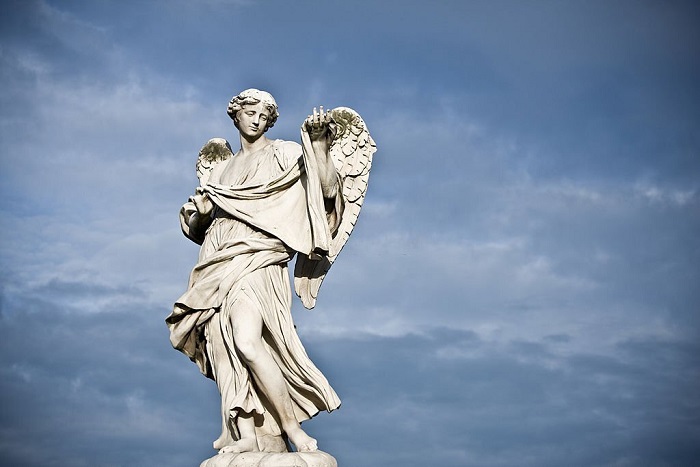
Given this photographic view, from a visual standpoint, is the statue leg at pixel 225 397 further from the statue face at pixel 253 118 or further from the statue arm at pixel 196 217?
the statue face at pixel 253 118

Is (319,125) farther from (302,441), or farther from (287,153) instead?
(302,441)

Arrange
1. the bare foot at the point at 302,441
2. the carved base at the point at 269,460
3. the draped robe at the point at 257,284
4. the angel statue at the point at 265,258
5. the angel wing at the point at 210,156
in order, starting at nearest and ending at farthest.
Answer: the carved base at the point at 269,460 → the bare foot at the point at 302,441 → the angel statue at the point at 265,258 → the draped robe at the point at 257,284 → the angel wing at the point at 210,156

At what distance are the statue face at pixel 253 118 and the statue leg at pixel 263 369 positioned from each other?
2.07 m

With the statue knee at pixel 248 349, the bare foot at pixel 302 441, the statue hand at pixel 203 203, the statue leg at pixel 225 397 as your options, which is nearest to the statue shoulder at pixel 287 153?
the statue hand at pixel 203 203

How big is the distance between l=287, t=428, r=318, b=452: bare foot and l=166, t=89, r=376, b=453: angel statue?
12 millimetres

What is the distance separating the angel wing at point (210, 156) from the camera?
1284cm

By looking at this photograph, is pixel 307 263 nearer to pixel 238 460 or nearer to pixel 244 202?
pixel 244 202

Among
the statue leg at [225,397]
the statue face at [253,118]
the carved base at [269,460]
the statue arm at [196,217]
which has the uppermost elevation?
the statue face at [253,118]

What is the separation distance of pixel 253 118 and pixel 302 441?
3557 millimetres

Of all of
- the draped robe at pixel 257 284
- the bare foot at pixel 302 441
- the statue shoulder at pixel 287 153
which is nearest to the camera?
the bare foot at pixel 302 441

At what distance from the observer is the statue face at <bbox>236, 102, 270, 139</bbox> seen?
12.1m

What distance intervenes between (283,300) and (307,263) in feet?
2.52

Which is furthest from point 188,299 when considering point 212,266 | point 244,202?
point 244,202

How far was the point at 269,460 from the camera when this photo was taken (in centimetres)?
1048
